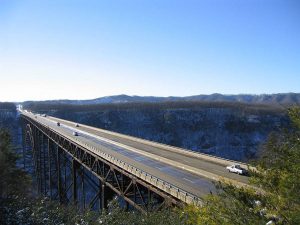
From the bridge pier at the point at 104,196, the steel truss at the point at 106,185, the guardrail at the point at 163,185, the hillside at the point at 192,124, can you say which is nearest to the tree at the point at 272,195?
the guardrail at the point at 163,185

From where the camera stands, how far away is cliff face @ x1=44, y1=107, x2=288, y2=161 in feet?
445

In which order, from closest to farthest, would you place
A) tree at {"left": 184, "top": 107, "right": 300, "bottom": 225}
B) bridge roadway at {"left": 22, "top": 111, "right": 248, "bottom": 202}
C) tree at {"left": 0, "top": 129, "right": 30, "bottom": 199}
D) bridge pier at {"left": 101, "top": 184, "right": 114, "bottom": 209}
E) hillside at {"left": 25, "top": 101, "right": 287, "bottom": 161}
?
1. tree at {"left": 184, "top": 107, "right": 300, "bottom": 225}
2. bridge roadway at {"left": 22, "top": 111, "right": 248, "bottom": 202}
3. tree at {"left": 0, "top": 129, "right": 30, "bottom": 199}
4. bridge pier at {"left": 101, "top": 184, "right": 114, "bottom": 209}
5. hillside at {"left": 25, "top": 101, "right": 287, "bottom": 161}

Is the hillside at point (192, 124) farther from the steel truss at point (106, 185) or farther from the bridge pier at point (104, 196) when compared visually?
the bridge pier at point (104, 196)

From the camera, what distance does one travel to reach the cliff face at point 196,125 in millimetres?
135625

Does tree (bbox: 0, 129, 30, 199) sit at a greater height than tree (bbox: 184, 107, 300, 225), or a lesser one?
lesser

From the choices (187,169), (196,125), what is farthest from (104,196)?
(196,125)

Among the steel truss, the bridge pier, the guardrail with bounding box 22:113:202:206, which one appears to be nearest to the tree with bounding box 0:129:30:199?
the steel truss

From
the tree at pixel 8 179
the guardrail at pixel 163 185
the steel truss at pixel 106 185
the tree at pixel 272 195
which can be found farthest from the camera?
the tree at pixel 8 179

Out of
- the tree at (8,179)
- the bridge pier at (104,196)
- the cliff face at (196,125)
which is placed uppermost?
the tree at (8,179)

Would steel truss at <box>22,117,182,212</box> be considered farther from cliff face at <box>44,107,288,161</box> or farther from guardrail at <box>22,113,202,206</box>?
cliff face at <box>44,107,288,161</box>

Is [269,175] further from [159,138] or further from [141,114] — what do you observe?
[141,114]

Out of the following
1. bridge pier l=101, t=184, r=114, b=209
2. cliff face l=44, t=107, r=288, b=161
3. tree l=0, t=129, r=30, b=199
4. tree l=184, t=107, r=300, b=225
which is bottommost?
cliff face l=44, t=107, r=288, b=161

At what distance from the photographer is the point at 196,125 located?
5881 inches

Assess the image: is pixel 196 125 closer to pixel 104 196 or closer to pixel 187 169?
pixel 104 196
